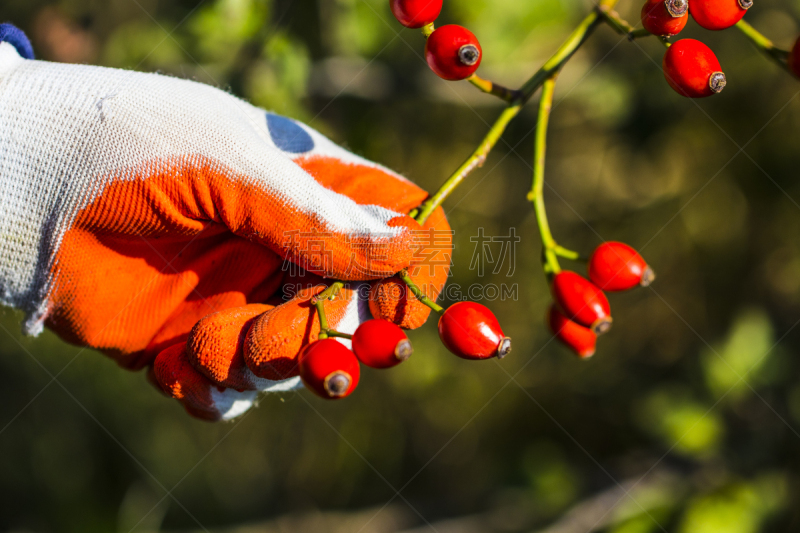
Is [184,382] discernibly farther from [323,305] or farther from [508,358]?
[508,358]

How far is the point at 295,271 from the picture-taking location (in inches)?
43.1

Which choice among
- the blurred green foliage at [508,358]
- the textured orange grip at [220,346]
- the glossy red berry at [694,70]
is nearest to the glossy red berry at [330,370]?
the textured orange grip at [220,346]

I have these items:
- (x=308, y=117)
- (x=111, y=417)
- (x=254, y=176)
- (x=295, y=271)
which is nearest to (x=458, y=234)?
(x=308, y=117)

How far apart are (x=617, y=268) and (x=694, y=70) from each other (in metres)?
0.33

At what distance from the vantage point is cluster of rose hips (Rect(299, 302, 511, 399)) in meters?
0.74

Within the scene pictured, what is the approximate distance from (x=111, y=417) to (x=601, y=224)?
2.86 metres

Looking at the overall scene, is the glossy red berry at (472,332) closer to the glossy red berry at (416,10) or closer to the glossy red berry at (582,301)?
the glossy red berry at (582,301)

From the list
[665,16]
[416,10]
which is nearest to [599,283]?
[665,16]

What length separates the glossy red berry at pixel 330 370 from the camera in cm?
73

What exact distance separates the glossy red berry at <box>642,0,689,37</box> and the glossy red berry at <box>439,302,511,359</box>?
539mm

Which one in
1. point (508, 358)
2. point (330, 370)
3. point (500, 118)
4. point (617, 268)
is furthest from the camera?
point (508, 358)

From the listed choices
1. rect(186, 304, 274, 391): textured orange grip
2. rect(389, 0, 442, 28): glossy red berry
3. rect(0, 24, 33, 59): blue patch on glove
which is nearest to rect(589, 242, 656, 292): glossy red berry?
rect(389, 0, 442, 28): glossy red berry

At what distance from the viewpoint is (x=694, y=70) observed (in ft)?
2.63

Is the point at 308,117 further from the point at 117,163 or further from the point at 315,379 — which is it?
the point at 315,379
